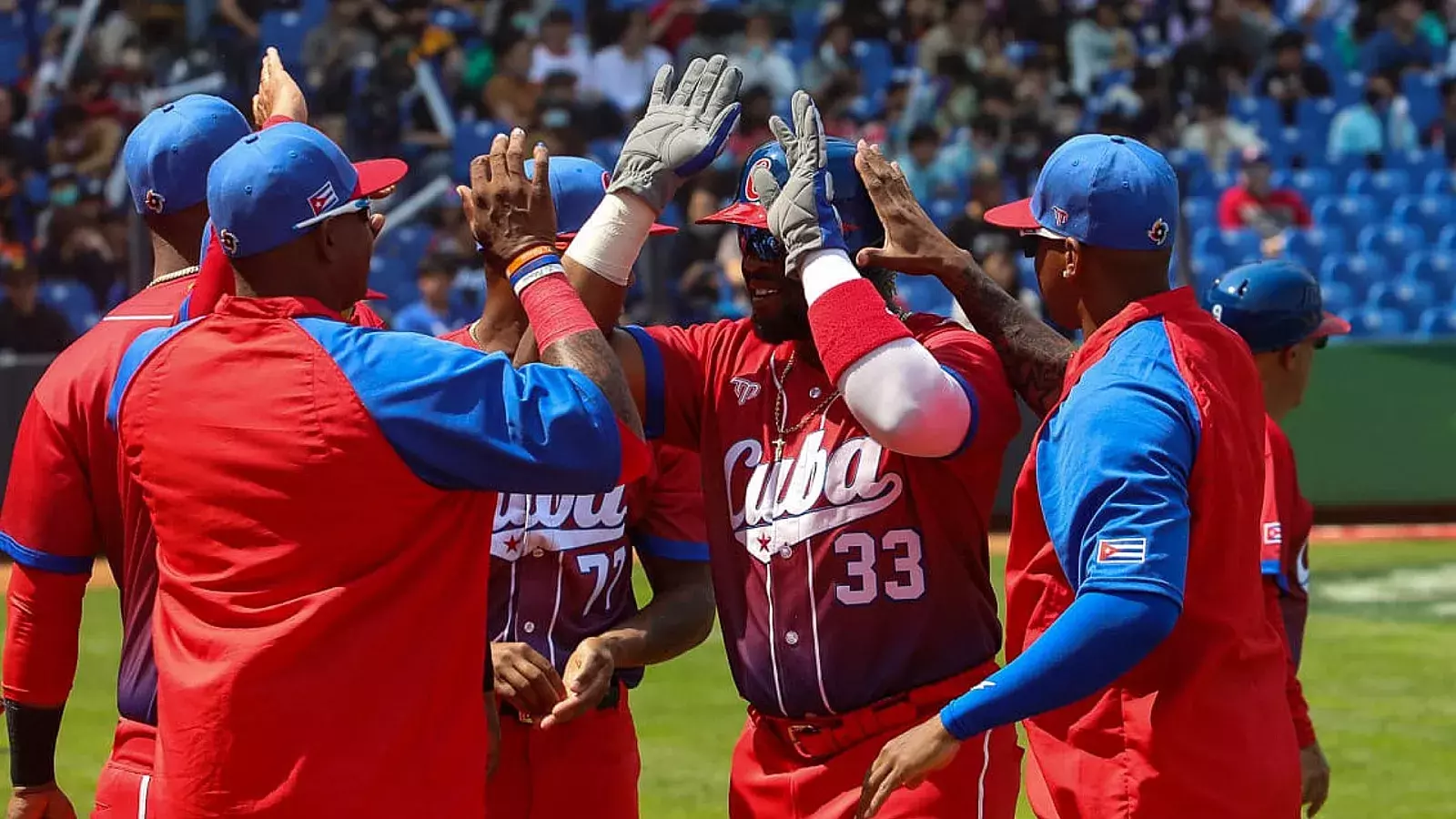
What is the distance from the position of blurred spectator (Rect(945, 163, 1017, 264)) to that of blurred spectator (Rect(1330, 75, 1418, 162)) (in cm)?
473

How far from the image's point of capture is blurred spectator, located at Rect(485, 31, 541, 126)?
16500mm

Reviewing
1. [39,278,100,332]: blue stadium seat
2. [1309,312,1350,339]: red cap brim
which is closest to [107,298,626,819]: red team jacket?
[1309,312,1350,339]: red cap brim

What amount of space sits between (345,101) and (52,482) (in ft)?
40.6

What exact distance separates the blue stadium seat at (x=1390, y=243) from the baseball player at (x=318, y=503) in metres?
16.4

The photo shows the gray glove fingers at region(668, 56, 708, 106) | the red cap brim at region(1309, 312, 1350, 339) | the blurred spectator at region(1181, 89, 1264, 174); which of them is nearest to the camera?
the gray glove fingers at region(668, 56, 708, 106)

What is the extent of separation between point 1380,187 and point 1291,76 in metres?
1.63

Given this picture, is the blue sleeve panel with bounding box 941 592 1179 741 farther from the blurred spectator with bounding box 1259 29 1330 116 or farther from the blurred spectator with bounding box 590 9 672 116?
the blurred spectator with bounding box 1259 29 1330 116

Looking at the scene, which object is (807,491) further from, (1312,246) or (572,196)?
(1312,246)

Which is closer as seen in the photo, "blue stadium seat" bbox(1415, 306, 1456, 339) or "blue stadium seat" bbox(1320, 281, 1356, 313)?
"blue stadium seat" bbox(1415, 306, 1456, 339)

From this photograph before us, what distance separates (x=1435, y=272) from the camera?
18.1 meters

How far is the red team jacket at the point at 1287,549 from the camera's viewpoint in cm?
466

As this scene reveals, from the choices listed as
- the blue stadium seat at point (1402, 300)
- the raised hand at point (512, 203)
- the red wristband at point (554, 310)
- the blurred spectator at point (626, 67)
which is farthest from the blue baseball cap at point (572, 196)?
the blue stadium seat at point (1402, 300)

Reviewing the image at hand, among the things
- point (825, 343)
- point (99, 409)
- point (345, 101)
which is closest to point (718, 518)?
point (825, 343)

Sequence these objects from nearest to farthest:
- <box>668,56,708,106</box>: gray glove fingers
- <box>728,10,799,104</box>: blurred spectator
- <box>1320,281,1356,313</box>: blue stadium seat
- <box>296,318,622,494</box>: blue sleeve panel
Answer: <box>296,318,622,494</box>: blue sleeve panel → <box>668,56,708,106</box>: gray glove fingers → <box>1320,281,1356,313</box>: blue stadium seat → <box>728,10,799,104</box>: blurred spectator
